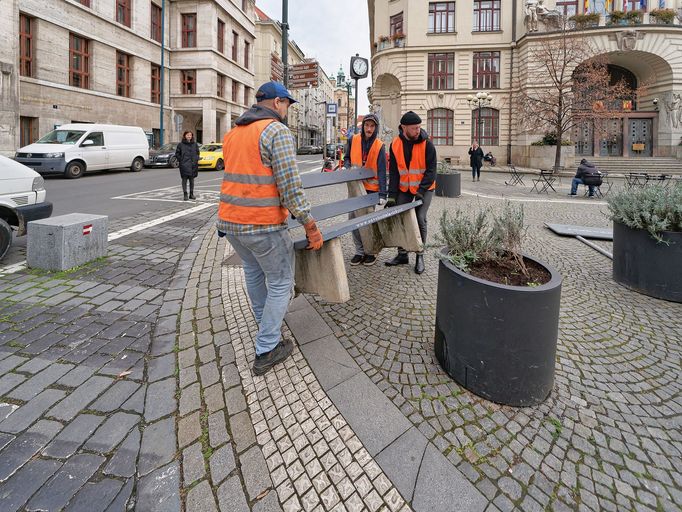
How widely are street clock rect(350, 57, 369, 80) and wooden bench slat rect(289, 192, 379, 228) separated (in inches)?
198

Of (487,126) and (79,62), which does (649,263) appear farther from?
(487,126)

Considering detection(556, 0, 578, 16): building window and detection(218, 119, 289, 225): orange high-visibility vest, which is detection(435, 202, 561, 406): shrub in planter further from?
detection(556, 0, 578, 16): building window

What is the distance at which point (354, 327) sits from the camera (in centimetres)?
366

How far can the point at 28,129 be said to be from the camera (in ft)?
80.1

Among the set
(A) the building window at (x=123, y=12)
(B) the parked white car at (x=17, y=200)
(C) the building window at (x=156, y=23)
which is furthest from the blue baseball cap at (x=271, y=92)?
(C) the building window at (x=156, y=23)

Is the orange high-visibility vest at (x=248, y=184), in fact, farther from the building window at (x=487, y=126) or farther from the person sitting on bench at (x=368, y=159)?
the building window at (x=487, y=126)

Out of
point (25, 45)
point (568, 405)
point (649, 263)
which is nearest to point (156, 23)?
point (25, 45)

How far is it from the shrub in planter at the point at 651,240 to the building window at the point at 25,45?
30.2 metres

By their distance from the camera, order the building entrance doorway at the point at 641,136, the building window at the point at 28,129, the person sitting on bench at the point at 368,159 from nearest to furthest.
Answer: the person sitting on bench at the point at 368,159 < the building window at the point at 28,129 < the building entrance doorway at the point at 641,136

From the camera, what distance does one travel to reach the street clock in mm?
9414

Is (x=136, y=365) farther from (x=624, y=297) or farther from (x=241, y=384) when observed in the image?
(x=624, y=297)

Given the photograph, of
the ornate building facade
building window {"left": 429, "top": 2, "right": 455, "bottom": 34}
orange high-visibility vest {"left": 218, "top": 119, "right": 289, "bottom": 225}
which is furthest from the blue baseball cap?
building window {"left": 429, "top": 2, "right": 455, "bottom": 34}

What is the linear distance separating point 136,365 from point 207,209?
26.3ft

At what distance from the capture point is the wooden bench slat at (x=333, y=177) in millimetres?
4297
